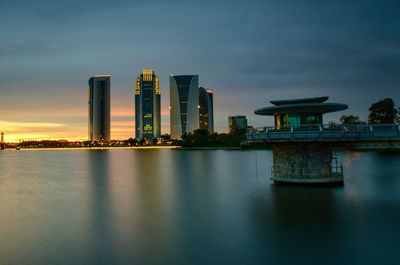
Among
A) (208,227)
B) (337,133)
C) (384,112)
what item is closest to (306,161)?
(337,133)

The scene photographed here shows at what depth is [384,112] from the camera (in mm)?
116438

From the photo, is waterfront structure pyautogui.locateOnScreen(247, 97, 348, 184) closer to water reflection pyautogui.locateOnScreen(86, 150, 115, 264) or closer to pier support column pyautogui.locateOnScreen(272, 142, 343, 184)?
pier support column pyautogui.locateOnScreen(272, 142, 343, 184)

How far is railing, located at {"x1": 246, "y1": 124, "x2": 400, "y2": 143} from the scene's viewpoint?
2886 centimetres

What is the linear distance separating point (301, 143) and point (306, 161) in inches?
80.7

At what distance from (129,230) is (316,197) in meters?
17.3

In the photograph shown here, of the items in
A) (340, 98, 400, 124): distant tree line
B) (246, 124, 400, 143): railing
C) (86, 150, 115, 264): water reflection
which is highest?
(340, 98, 400, 124): distant tree line

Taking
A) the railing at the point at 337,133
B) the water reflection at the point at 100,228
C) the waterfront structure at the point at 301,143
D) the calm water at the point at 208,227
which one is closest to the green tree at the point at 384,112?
the calm water at the point at 208,227

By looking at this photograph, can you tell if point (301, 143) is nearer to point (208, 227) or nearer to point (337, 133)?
point (337, 133)

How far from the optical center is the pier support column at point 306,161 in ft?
107

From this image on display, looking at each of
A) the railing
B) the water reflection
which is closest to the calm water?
the water reflection

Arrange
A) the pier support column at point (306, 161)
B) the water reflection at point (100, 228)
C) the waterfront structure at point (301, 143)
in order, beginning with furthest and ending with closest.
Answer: the pier support column at point (306, 161) < the waterfront structure at point (301, 143) < the water reflection at point (100, 228)

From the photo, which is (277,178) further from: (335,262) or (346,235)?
(335,262)

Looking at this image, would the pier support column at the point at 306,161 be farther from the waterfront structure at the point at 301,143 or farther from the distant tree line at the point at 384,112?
the distant tree line at the point at 384,112

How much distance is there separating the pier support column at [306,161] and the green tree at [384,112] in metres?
96.8
